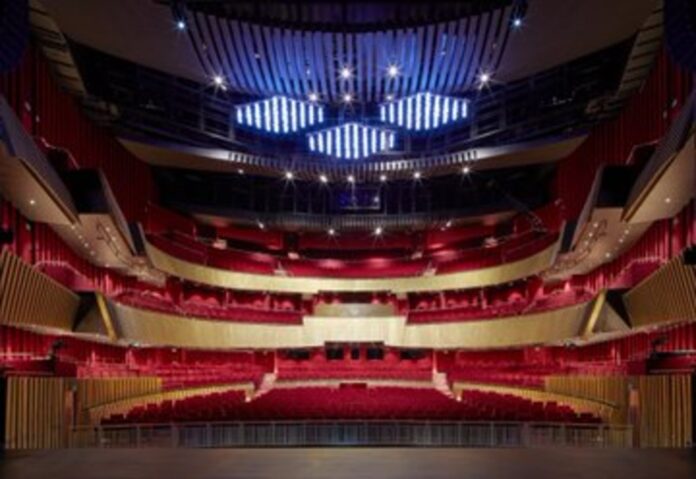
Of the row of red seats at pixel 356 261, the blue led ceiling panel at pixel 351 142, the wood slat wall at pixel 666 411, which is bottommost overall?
the wood slat wall at pixel 666 411

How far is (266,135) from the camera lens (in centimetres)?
2194

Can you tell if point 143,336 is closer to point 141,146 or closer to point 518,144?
point 141,146

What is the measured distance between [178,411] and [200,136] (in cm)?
908

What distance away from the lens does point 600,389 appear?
50.3ft

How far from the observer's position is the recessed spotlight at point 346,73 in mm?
17309

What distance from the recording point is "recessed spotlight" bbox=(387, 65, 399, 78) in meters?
17.3

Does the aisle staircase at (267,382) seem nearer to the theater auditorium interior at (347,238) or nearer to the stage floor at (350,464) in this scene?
the theater auditorium interior at (347,238)

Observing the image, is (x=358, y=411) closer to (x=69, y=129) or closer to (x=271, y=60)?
(x=271, y=60)

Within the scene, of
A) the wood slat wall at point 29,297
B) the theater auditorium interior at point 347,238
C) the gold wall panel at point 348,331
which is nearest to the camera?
the wood slat wall at point 29,297

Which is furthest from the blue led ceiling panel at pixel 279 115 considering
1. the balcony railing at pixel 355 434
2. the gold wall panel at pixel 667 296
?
the gold wall panel at pixel 667 296

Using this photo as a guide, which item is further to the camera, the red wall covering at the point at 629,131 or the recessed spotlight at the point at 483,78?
the recessed spotlight at the point at 483,78

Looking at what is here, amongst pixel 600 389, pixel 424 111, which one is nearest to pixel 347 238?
pixel 424 111

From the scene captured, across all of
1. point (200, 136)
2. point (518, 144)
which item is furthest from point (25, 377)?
point (518, 144)

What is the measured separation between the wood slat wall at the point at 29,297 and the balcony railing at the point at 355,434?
1808 millimetres
